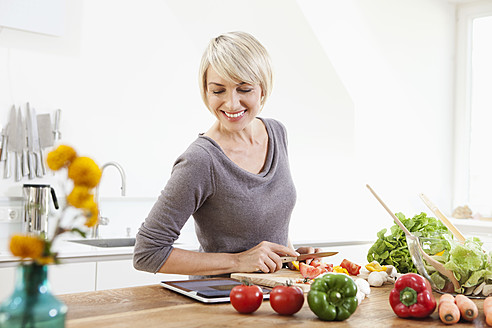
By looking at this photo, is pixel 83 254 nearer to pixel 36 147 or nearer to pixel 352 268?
pixel 36 147

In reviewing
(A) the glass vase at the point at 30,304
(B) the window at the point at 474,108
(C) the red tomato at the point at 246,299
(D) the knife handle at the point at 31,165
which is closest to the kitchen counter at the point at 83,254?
(D) the knife handle at the point at 31,165

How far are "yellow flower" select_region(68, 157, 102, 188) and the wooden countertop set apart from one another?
46cm

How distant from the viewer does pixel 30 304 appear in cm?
88

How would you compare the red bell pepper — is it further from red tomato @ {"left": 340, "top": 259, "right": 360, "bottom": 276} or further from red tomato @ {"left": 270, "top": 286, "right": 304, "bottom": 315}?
red tomato @ {"left": 340, "top": 259, "right": 360, "bottom": 276}

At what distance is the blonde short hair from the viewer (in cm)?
172

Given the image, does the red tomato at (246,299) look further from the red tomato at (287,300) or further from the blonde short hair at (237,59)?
the blonde short hair at (237,59)

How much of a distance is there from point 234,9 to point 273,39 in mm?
344

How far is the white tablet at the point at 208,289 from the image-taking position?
1452 mm

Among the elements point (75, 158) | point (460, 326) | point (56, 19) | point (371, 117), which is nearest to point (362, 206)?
point (371, 117)

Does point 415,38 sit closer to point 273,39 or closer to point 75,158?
point 273,39

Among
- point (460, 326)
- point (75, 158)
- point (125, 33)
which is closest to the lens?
point (75, 158)

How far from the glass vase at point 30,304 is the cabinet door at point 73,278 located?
6.02 feet

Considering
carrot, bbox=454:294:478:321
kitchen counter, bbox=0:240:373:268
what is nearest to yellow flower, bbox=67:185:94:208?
carrot, bbox=454:294:478:321

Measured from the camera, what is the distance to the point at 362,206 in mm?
4332
